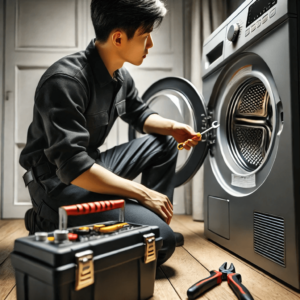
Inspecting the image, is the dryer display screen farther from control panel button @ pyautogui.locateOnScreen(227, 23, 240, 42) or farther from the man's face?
the man's face

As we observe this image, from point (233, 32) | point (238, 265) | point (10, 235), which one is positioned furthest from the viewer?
point (10, 235)

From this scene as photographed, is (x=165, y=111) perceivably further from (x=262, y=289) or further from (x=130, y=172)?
(x=262, y=289)

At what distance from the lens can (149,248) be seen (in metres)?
0.73

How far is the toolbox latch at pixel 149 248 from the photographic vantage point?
73 cm

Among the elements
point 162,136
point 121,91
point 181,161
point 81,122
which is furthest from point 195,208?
point 81,122

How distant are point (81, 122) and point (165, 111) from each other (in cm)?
72

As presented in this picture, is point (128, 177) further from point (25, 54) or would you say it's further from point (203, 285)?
point (25, 54)

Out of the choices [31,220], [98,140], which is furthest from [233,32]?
[31,220]

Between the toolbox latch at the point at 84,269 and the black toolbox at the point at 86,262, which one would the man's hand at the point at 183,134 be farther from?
the toolbox latch at the point at 84,269

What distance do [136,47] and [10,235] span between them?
3.94 feet

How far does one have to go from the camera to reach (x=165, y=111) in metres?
1.57

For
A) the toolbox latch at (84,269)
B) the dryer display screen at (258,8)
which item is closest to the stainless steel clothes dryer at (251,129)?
the dryer display screen at (258,8)

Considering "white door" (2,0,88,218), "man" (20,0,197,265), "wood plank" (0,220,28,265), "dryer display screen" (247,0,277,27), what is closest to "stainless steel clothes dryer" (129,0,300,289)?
"dryer display screen" (247,0,277,27)

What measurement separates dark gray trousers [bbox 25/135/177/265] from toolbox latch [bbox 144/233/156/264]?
18cm
